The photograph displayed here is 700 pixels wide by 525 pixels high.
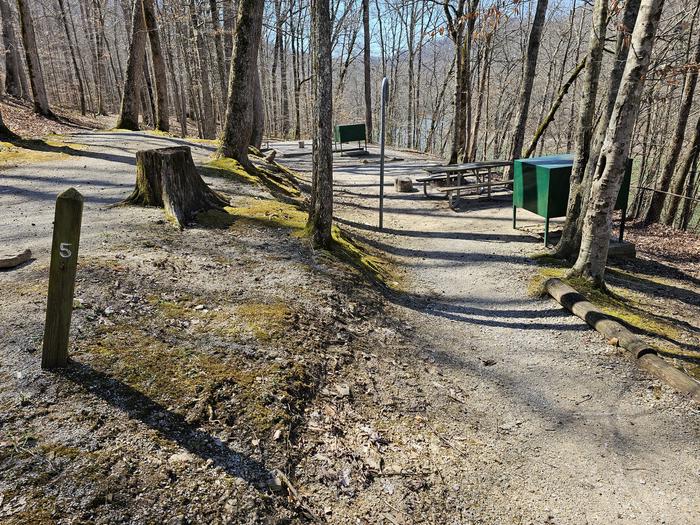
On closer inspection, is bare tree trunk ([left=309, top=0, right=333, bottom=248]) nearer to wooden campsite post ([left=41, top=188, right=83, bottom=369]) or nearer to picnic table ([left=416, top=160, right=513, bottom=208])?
wooden campsite post ([left=41, top=188, right=83, bottom=369])

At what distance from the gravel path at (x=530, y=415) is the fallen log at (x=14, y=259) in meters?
3.83

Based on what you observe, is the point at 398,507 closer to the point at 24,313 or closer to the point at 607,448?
the point at 607,448

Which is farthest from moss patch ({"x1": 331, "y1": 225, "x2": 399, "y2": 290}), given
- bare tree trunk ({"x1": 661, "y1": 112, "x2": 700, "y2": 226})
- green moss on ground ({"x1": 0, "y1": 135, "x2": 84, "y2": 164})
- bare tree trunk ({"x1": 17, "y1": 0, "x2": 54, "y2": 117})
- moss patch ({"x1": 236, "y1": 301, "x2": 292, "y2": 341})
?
bare tree trunk ({"x1": 17, "y1": 0, "x2": 54, "y2": 117})

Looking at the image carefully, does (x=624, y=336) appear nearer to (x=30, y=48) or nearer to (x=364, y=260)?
(x=364, y=260)

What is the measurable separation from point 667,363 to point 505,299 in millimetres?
2111

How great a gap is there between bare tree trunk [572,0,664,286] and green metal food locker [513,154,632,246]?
1.83m

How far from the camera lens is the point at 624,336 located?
16.7 feet

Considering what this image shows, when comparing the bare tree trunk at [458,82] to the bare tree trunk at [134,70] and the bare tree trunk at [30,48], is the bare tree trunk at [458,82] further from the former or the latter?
the bare tree trunk at [30,48]

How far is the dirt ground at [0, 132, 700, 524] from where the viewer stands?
2639mm

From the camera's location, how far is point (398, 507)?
2934 mm

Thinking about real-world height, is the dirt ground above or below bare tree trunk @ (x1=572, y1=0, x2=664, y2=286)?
below

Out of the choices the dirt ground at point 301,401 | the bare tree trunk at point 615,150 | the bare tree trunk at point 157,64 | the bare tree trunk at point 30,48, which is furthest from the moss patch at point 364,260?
the bare tree trunk at point 30,48

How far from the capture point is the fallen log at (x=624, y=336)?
4305 millimetres

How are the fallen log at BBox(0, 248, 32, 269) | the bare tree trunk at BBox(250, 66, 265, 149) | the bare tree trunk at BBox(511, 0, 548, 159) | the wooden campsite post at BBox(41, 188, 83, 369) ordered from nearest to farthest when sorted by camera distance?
the wooden campsite post at BBox(41, 188, 83, 369) < the fallen log at BBox(0, 248, 32, 269) < the bare tree trunk at BBox(511, 0, 548, 159) < the bare tree trunk at BBox(250, 66, 265, 149)
